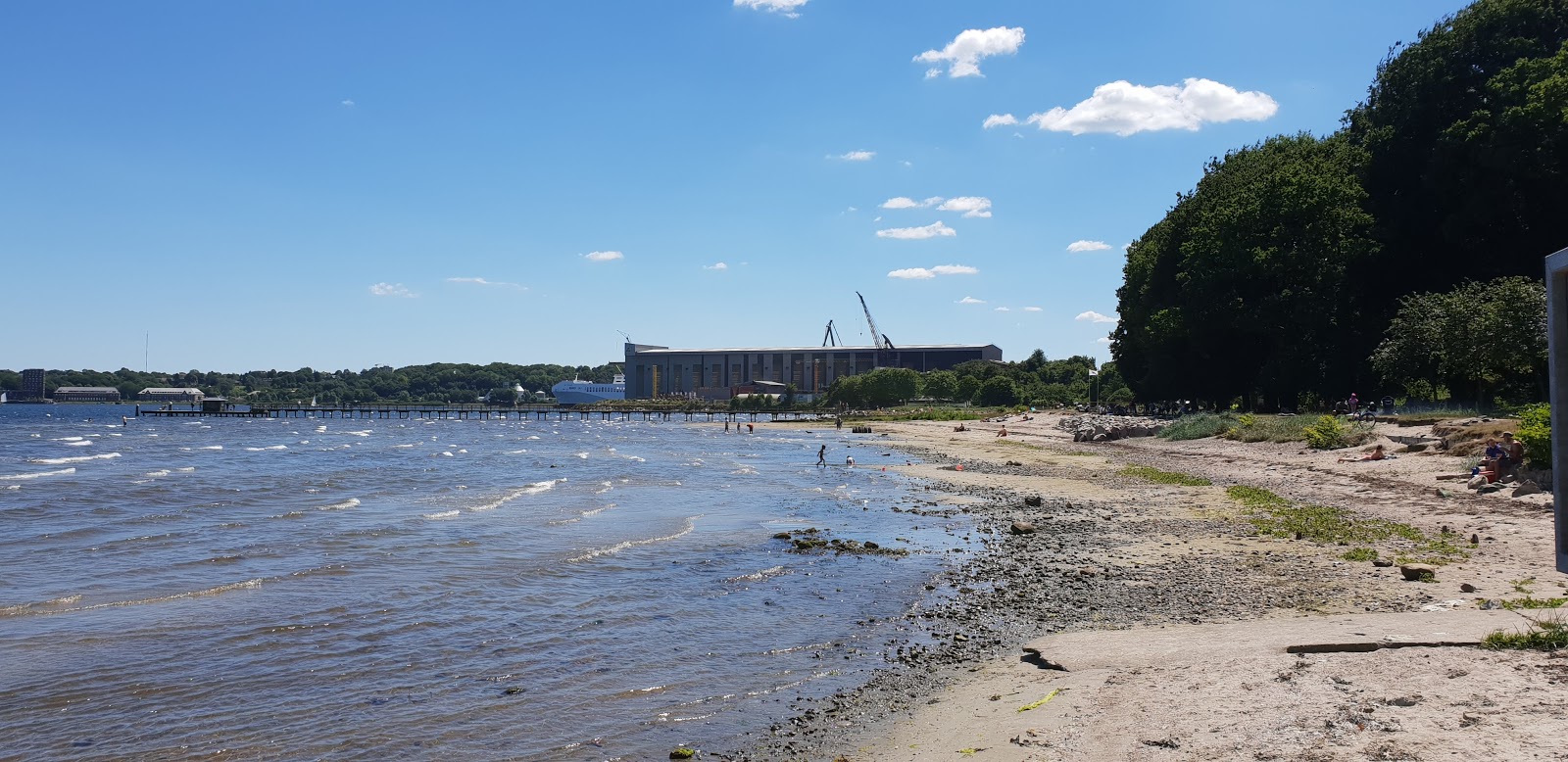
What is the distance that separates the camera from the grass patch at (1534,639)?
827 centimetres

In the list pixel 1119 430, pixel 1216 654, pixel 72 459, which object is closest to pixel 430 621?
pixel 1216 654

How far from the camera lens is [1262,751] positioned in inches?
276

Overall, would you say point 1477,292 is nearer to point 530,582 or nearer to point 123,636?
point 530,582

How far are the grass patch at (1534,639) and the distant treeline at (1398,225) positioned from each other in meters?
34.1

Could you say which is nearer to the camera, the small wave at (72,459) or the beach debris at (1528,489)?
the beach debris at (1528,489)

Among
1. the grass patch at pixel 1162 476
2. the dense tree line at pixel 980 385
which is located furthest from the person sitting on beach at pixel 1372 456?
the dense tree line at pixel 980 385

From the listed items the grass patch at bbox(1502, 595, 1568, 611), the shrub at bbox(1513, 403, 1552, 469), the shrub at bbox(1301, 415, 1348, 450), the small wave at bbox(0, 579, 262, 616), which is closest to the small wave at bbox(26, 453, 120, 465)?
the small wave at bbox(0, 579, 262, 616)

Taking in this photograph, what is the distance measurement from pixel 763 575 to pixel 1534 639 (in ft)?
40.6

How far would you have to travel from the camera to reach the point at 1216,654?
9977 mm

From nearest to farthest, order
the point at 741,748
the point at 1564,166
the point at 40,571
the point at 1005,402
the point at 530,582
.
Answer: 1. the point at 741,748
2. the point at 530,582
3. the point at 40,571
4. the point at 1564,166
5. the point at 1005,402

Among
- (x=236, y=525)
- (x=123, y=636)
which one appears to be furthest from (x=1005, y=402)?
(x=123, y=636)

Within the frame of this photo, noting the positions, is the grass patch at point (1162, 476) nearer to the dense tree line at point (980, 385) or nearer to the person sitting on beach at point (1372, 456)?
the person sitting on beach at point (1372, 456)

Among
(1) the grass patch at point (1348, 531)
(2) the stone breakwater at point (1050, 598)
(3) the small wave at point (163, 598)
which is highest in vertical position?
(1) the grass patch at point (1348, 531)

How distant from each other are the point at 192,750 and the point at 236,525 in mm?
20437
